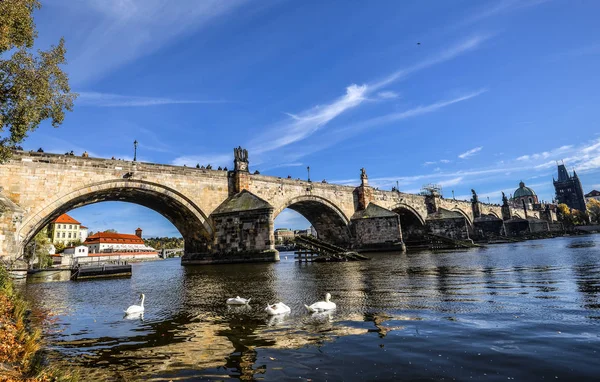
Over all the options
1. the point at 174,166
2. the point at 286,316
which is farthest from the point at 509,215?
the point at 286,316

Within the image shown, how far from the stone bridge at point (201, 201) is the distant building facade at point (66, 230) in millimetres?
82624

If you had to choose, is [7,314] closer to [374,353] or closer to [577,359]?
[374,353]

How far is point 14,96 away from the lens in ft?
37.7

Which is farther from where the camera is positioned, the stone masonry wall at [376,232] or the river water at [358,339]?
the stone masonry wall at [376,232]

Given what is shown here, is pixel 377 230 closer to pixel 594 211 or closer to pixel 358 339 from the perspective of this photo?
pixel 358 339

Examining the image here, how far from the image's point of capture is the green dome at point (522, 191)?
13900 cm

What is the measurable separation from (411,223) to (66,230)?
97.2 m

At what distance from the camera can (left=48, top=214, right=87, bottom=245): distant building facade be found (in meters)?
92.6

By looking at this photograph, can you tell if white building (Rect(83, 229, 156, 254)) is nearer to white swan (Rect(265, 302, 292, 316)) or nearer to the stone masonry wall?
the stone masonry wall

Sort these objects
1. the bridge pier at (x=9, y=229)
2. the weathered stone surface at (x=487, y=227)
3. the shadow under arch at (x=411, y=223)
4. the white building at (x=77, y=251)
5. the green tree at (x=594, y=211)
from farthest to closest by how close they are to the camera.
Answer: the green tree at (x=594, y=211) → the white building at (x=77, y=251) → the weathered stone surface at (x=487, y=227) → the shadow under arch at (x=411, y=223) → the bridge pier at (x=9, y=229)

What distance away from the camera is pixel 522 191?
141 m

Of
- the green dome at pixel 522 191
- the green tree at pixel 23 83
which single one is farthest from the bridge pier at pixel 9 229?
the green dome at pixel 522 191

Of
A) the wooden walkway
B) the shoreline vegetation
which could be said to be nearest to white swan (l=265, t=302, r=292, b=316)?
the shoreline vegetation

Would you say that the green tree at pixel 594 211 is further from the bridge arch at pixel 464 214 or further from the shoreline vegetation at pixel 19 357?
the shoreline vegetation at pixel 19 357
